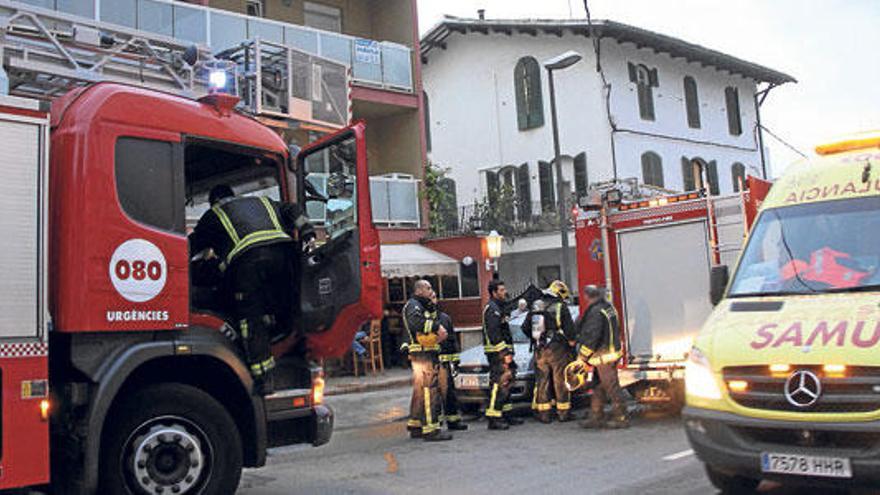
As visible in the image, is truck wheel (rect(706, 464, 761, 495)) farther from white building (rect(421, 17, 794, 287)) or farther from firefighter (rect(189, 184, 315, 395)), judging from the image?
white building (rect(421, 17, 794, 287))

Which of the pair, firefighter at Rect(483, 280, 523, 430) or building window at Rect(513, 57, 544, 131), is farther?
building window at Rect(513, 57, 544, 131)

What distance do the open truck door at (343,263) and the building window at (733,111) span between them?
26269mm

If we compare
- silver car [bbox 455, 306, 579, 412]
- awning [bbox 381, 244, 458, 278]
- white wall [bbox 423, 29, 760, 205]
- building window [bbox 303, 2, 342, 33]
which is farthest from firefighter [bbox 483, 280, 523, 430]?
white wall [bbox 423, 29, 760, 205]

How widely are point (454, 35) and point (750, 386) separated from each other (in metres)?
25.1

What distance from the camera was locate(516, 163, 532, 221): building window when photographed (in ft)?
86.8

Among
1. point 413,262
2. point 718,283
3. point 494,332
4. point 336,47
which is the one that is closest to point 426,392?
point 494,332

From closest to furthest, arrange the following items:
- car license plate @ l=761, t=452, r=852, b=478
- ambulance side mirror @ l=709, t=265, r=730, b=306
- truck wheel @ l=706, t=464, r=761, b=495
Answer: car license plate @ l=761, t=452, r=852, b=478, truck wheel @ l=706, t=464, r=761, b=495, ambulance side mirror @ l=709, t=265, r=730, b=306

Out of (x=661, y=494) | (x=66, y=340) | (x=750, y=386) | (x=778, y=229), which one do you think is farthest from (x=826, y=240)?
(x=66, y=340)

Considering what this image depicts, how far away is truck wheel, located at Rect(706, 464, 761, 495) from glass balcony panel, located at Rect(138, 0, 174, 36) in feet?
41.0

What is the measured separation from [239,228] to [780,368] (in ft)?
12.6

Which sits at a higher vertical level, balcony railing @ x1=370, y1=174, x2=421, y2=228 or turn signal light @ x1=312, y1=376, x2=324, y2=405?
balcony railing @ x1=370, y1=174, x2=421, y2=228

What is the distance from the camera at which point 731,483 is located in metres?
5.69

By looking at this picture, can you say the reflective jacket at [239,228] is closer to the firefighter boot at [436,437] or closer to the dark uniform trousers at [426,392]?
the dark uniform trousers at [426,392]

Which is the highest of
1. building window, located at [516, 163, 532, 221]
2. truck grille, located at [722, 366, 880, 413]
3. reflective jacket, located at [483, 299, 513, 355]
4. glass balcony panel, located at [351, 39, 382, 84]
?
glass balcony panel, located at [351, 39, 382, 84]
